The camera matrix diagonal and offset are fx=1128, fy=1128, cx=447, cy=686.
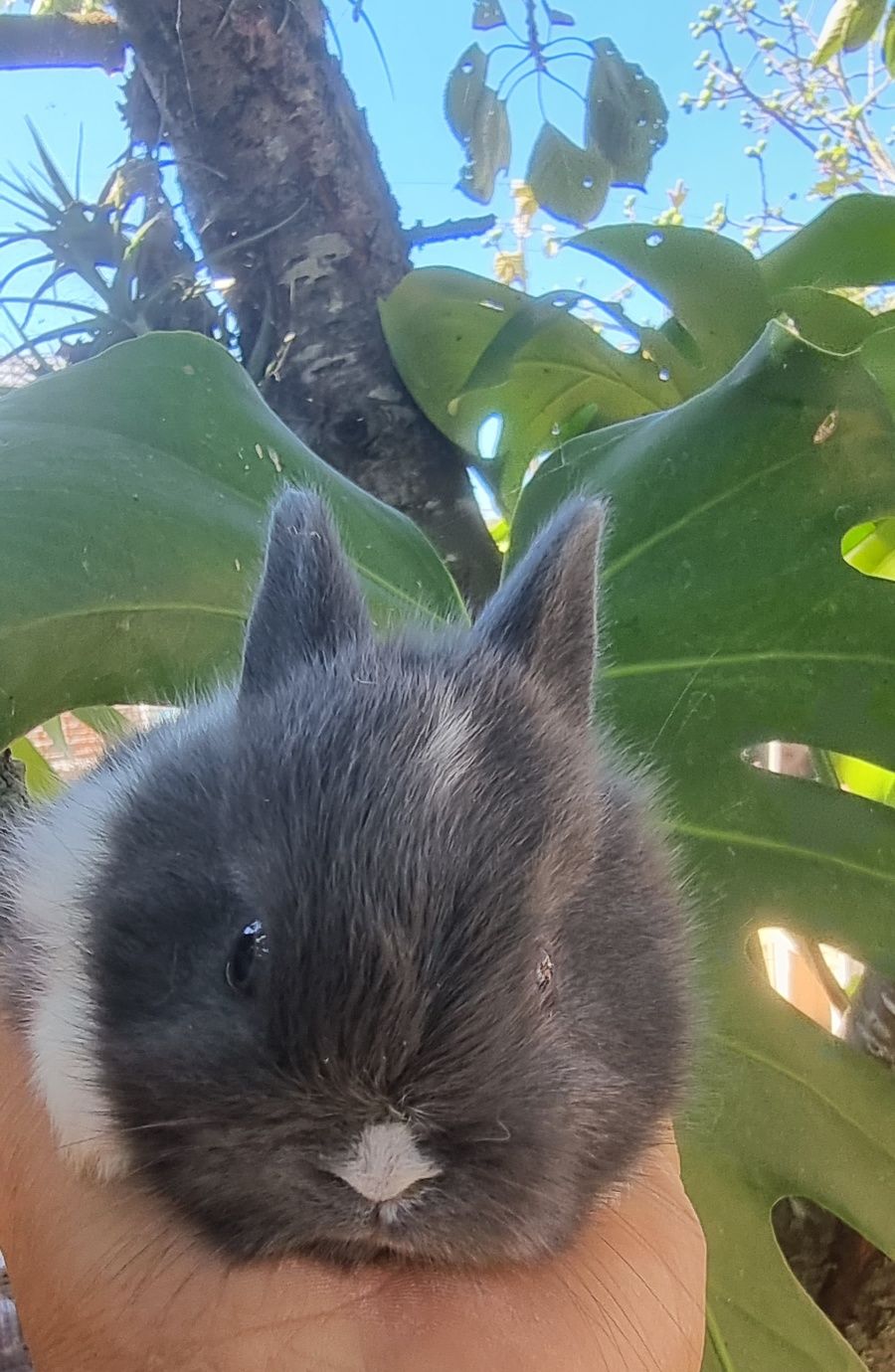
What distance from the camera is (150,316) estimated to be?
57.8 inches

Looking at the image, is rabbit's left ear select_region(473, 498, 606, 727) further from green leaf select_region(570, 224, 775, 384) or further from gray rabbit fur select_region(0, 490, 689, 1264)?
green leaf select_region(570, 224, 775, 384)

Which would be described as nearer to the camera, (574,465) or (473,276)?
(574,465)

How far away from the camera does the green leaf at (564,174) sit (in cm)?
183

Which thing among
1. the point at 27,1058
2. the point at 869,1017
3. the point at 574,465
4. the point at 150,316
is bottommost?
the point at 869,1017

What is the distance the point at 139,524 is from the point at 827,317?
2.44ft

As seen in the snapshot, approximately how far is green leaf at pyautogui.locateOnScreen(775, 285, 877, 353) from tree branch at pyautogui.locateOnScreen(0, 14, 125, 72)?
41.7 inches

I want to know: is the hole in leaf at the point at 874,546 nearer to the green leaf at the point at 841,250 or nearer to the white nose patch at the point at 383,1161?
the green leaf at the point at 841,250

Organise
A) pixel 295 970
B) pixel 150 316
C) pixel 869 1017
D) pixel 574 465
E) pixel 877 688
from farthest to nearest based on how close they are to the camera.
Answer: pixel 150 316 < pixel 869 1017 < pixel 574 465 < pixel 877 688 < pixel 295 970

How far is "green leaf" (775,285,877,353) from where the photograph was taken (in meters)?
1.14

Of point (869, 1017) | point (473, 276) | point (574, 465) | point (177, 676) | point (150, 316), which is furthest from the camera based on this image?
point (150, 316)

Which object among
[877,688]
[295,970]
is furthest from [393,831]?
[877,688]

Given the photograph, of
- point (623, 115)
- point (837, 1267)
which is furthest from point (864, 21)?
point (837, 1267)

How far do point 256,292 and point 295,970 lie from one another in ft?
3.91

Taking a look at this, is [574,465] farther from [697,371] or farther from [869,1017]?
[869,1017]
